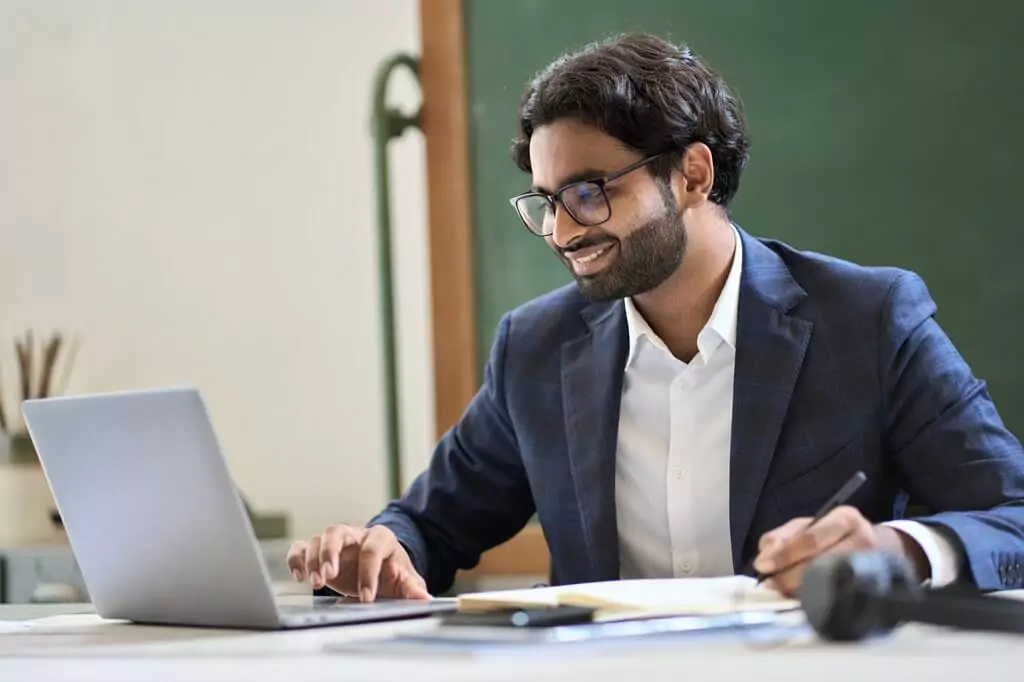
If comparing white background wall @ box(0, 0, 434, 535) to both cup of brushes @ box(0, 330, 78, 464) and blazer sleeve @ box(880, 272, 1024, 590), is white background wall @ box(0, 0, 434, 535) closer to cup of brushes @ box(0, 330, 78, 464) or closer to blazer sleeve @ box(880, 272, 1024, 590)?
cup of brushes @ box(0, 330, 78, 464)

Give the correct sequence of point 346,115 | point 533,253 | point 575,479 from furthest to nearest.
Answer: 1. point 346,115
2. point 533,253
3. point 575,479

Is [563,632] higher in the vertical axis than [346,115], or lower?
lower

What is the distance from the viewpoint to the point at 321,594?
1.50m

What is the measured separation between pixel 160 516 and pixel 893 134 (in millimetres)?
1528

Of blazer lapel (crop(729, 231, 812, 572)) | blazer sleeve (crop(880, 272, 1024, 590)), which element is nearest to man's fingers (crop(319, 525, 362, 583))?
blazer lapel (crop(729, 231, 812, 572))

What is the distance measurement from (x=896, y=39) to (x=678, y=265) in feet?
2.36

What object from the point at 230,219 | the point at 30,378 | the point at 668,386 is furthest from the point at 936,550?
the point at 30,378

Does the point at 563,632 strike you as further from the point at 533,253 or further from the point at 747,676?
the point at 533,253

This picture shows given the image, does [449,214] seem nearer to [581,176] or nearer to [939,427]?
[581,176]

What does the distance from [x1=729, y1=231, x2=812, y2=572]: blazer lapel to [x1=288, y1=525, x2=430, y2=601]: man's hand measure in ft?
1.34

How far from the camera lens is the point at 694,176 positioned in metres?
1.87

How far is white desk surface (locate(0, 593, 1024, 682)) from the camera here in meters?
0.71

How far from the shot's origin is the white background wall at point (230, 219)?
3184 millimetres

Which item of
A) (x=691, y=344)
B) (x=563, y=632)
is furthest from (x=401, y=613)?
(x=691, y=344)
